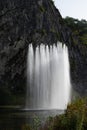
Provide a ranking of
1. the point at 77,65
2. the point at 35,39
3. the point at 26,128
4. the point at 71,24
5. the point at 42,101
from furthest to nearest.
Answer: the point at 71,24, the point at 77,65, the point at 35,39, the point at 42,101, the point at 26,128

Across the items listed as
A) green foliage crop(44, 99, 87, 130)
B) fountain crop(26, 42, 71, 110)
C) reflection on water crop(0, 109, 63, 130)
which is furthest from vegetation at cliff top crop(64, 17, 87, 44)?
green foliage crop(44, 99, 87, 130)

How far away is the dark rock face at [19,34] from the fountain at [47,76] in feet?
5.61

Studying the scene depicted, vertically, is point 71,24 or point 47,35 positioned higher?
point 71,24

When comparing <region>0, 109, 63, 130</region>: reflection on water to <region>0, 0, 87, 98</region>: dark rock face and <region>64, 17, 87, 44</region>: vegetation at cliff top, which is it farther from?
<region>64, 17, 87, 44</region>: vegetation at cliff top

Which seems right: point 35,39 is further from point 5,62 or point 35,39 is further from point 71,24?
point 71,24

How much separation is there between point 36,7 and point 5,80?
1723cm

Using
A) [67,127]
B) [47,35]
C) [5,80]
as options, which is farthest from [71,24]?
[67,127]

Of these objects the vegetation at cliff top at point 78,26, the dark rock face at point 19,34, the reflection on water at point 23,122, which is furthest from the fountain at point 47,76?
the reflection on water at point 23,122

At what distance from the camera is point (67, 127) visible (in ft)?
44.0

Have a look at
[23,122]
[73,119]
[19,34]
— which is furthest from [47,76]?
[73,119]

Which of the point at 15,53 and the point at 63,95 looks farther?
the point at 15,53

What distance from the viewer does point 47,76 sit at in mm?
70500

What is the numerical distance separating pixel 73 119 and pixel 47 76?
57.4m

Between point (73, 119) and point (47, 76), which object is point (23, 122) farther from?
point (47, 76)
